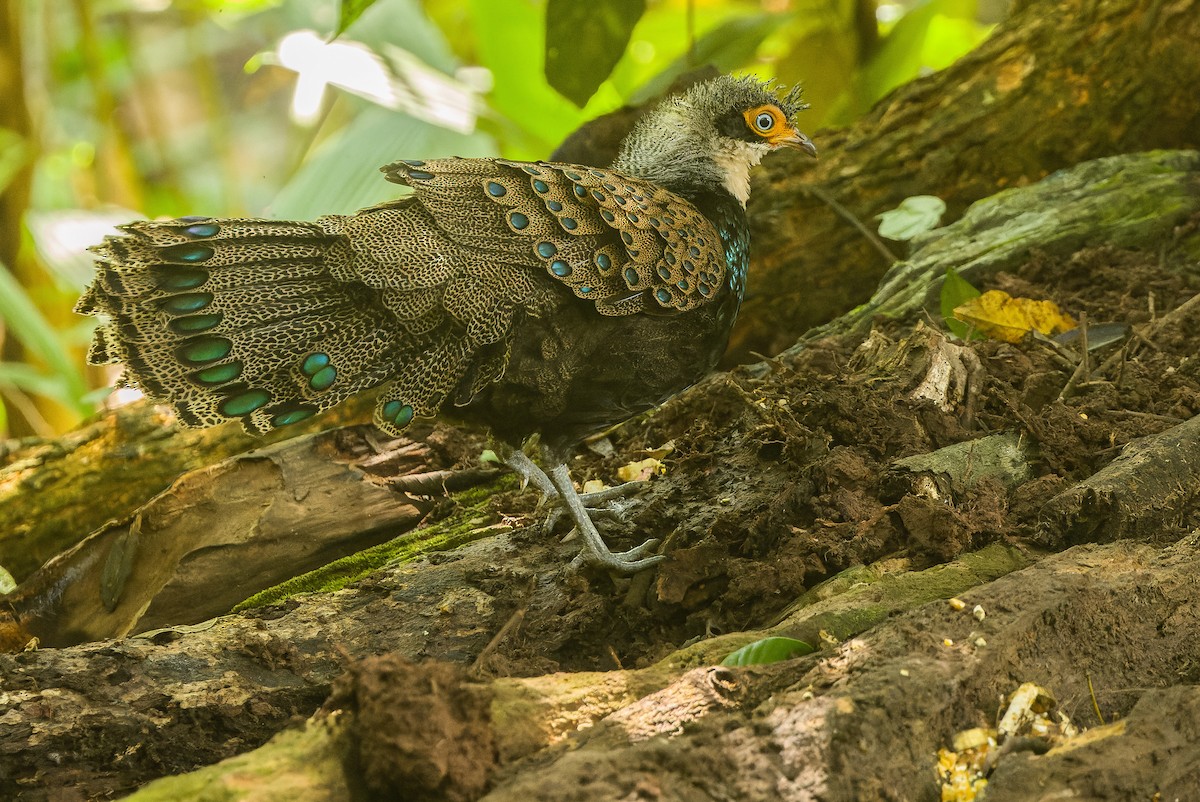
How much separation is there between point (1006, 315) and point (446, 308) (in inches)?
84.7

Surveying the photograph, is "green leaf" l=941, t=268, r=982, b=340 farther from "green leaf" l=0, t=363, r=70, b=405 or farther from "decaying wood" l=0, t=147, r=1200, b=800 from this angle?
"green leaf" l=0, t=363, r=70, b=405

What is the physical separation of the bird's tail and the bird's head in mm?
1434

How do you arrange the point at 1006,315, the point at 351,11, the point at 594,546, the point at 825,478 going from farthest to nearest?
the point at 1006,315 → the point at 351,11 → the point at 594,546 → the point at 825,478

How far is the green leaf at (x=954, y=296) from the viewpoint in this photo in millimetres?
4023

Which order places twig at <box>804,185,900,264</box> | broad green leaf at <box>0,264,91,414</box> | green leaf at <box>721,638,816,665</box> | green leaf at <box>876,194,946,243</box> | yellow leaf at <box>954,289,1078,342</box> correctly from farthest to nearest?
twig at <box>804,185,900,264</box> < broad green leaf at <box>0,264,91,414</box> < green leaf at <box>876,194,946,243</box> < yellow leaf at <box>954,289,1078,342</box> < green leaf at <box>721,638,816,665</box>

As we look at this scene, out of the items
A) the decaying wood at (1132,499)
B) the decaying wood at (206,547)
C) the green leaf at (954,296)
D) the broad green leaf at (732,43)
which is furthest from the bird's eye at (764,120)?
the decaying wood at (206,547)

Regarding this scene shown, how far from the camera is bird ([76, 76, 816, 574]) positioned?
9.57 ft

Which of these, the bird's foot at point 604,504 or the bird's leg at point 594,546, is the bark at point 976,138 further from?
the bird's leg at point 594,546

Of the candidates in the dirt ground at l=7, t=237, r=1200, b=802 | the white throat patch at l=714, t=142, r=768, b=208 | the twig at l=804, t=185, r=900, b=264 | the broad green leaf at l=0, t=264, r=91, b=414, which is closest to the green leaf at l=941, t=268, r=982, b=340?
the dirt ground at l=7, t=237, r=1200, b=802

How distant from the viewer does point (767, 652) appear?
7.13ft

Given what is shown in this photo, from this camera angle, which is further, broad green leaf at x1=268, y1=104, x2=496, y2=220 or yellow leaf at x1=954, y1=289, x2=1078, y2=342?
broad green leaf at x1=268, y1=104, x2=496, y2=220

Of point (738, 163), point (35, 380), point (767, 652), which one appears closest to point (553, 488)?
point (738, 163)

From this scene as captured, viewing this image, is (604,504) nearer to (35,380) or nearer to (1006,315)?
(1006,315)

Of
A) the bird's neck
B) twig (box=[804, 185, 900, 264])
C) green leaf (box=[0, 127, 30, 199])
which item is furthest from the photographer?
green leaf (box=[0, 127, 30, 199])
